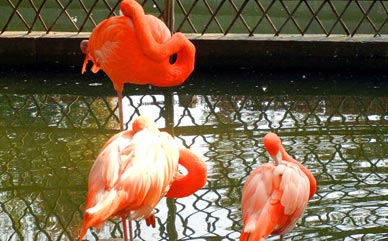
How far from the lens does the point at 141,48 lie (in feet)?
14.8

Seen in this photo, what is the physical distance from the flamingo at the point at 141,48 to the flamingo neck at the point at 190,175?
81 cm

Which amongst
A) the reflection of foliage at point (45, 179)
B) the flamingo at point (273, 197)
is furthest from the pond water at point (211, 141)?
the flamingo at point (273, 197)

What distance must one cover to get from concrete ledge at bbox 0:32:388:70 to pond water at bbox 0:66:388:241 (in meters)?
0.10

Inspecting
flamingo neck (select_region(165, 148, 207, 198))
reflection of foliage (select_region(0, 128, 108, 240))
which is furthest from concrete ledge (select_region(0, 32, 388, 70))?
flamingo neck (select_region(165, 148, 207, 198))

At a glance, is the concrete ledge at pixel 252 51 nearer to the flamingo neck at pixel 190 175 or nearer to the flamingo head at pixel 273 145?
the flamingo neck at pixel 190 175

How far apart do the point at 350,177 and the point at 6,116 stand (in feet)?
8.93

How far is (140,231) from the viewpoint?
4.29 meters

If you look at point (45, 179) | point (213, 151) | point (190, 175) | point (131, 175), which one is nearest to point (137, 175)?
point (131, 175)

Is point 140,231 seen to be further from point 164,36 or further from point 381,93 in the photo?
point 381,93

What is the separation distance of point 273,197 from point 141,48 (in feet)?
4.64

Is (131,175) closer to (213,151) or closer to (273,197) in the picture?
(273,197)

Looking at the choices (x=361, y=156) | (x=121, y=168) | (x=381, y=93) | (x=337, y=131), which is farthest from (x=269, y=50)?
(x=121, y=168)

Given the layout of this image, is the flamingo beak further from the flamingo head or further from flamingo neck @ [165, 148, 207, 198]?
flamingo neck @ [165, 148, 207, 198]

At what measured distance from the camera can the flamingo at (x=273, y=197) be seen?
3.35m
